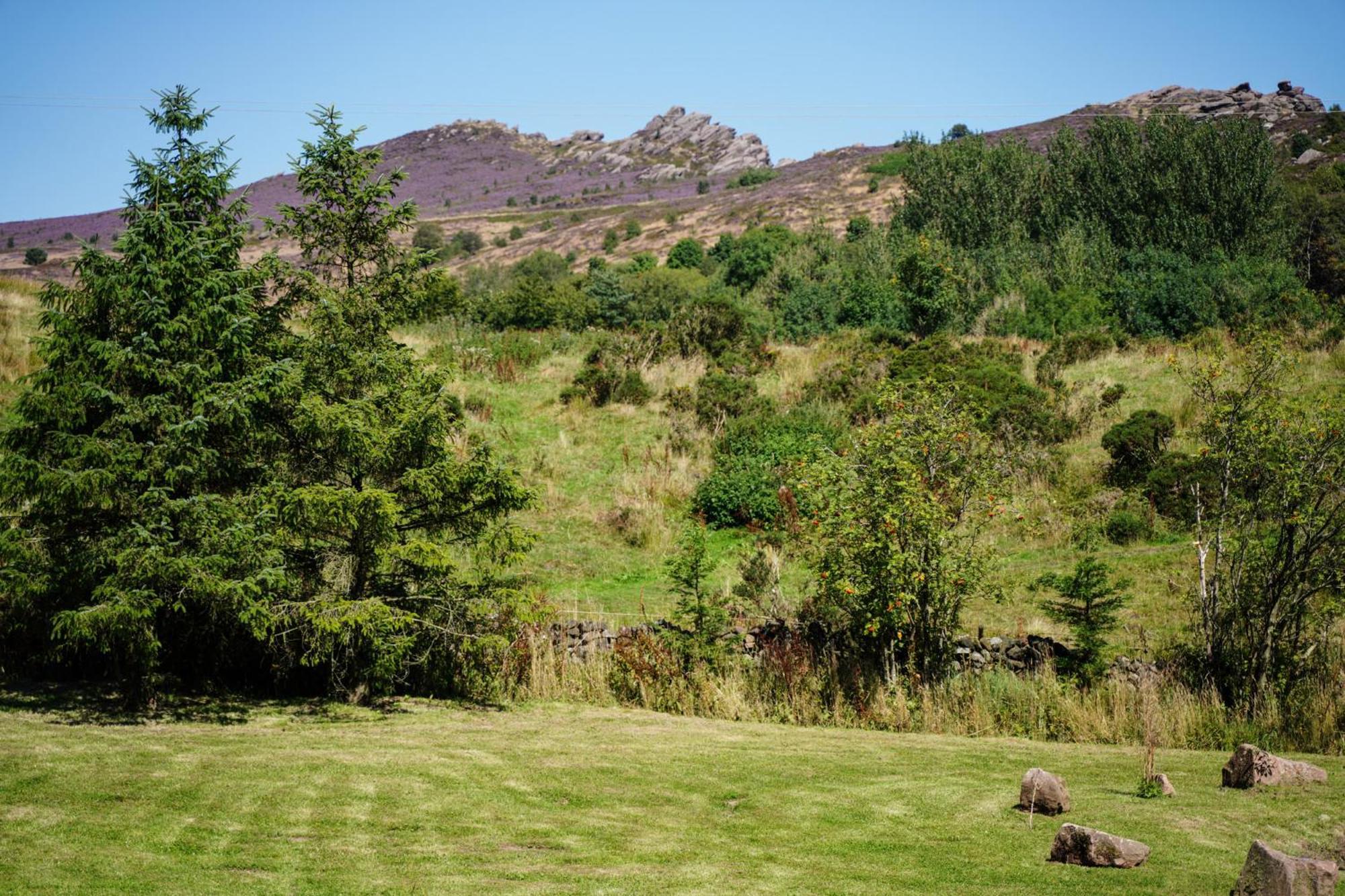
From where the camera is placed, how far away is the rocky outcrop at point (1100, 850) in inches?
272

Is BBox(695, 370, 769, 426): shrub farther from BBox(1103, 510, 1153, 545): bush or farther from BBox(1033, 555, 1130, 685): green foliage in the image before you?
BBox(1033, 555, 1130, 685): green foliage

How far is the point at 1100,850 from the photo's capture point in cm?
693

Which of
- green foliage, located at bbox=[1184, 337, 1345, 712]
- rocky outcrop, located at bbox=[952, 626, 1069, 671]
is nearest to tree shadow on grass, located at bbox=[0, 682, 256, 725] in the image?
rocky outcrop, located at bbox=[952, 626, 1069, 671]

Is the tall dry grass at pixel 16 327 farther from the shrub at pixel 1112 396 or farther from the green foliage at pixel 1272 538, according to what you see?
the shrub at pixel 1112 396

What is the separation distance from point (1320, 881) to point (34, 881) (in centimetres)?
713

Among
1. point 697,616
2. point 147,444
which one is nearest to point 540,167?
point 697,616

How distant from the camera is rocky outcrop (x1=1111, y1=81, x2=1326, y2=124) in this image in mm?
97000

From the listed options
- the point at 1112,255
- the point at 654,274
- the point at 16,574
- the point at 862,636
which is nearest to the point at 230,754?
the point at 16,574

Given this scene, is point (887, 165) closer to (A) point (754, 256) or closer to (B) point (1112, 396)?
(A) point (754, 256)

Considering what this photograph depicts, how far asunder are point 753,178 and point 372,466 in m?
97.5

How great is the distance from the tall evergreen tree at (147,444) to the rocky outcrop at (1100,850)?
8.00m

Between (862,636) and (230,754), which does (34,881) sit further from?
(862,636)

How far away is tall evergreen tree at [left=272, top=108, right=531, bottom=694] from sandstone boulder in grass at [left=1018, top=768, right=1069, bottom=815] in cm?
678

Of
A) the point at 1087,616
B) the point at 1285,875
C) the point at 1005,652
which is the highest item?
the point at 1087,616
